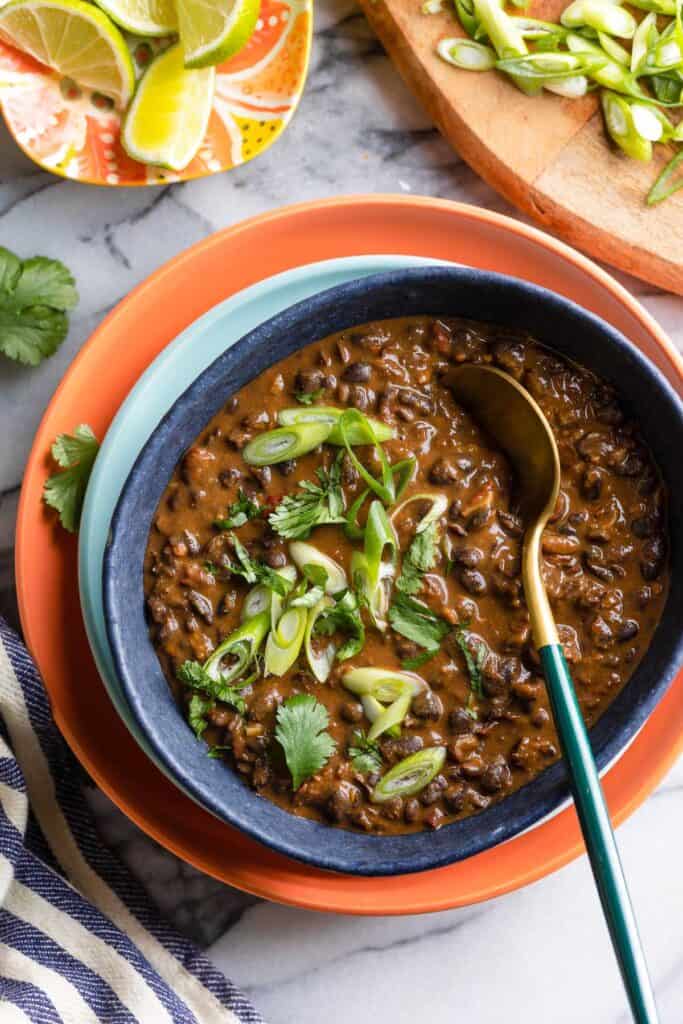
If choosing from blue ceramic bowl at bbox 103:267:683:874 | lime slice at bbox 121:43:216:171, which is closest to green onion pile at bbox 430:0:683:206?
lime slice at bbox 121:43:216:171

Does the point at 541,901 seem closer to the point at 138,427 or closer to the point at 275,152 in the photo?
the point at 138,427

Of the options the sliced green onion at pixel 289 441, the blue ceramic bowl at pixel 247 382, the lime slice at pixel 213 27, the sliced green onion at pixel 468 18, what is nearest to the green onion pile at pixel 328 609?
the sliced green onion at pixel 289 441

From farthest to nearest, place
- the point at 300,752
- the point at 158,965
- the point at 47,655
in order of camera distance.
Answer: the point at 158,965 < the point at 47,655 < the point at 300,752

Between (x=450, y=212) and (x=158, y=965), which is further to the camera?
(x=158, y=965)

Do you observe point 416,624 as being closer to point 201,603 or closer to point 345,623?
point 345,623

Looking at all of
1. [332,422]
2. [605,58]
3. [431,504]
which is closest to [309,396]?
[332,422]

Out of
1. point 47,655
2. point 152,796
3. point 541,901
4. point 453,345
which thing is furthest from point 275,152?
point 541,901

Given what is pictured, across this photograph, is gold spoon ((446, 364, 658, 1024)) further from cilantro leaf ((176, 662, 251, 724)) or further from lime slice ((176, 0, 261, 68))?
lime slice ((176, 0, 261, 68))
